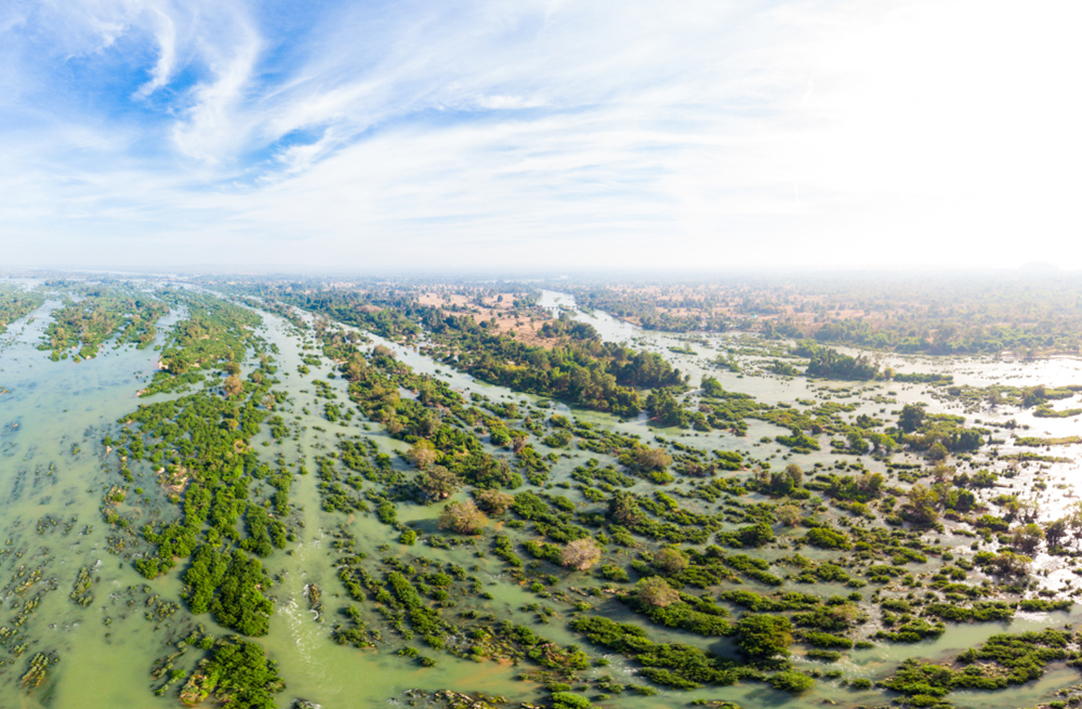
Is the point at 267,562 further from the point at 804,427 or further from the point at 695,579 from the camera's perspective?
the point at 804,427

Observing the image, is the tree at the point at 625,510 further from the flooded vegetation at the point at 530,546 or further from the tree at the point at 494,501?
the tree at the point at 494,501

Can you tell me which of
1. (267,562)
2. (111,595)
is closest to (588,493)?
(267,562)

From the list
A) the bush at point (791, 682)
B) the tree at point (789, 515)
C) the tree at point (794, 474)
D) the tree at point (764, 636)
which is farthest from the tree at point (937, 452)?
the bush at point (791, 682)

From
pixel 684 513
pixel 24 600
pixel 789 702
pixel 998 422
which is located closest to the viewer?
pixel 789 702

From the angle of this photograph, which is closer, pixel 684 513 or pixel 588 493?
pixel 684 513

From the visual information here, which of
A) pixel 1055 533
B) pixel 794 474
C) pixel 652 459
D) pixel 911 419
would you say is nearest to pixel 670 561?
pixel 652 459

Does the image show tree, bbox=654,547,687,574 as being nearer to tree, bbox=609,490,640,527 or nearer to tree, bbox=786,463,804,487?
tree, bbox=609,490,640,527

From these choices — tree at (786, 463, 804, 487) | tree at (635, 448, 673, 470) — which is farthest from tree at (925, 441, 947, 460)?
tree at (635, 448, 673, 470)
